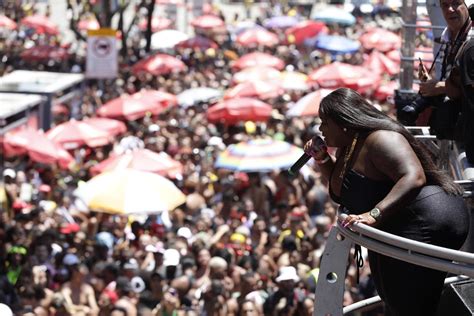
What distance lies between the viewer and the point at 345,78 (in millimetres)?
24828

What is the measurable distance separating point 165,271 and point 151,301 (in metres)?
1.26

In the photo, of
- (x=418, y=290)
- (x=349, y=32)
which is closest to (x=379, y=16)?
(x=349, y=32)

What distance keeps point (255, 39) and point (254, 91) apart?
1180cm

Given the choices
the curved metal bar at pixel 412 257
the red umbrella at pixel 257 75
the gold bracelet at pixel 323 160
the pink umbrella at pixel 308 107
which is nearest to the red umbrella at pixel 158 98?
the red umbrella at pixel 257 75

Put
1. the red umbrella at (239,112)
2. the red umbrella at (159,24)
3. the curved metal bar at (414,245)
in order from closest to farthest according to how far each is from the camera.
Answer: the curved metal bar at (414,245)
the red umbrella at (239,112)
the red umbrella at (159,24)

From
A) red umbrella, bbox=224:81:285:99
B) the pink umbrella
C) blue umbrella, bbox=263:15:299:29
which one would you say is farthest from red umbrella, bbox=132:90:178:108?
blue umbrella, bbox=263:15:299:29

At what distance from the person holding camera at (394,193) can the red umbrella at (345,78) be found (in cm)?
2049

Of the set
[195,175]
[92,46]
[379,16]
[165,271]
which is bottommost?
[379,16]

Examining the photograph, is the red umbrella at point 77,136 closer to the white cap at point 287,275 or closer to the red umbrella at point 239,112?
the red umbrella at point 239,112

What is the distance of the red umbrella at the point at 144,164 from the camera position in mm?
15750

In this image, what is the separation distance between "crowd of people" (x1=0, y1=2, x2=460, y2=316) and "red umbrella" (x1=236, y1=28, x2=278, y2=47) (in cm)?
A: 1438

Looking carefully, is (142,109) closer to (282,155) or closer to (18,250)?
(282,155)

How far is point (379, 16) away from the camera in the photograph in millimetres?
47812

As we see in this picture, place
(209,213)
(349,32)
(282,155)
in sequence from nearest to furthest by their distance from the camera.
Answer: (209,213) → (282,155) → (349,32)
